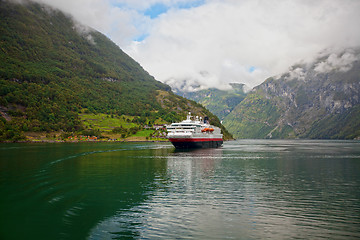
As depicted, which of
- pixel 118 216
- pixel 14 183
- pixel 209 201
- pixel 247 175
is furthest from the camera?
pixel 247 175

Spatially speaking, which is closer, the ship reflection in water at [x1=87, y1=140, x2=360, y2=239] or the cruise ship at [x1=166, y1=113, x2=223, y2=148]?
the ship reflection in water at [x1=87, y1=140, x2=360, y2=239]

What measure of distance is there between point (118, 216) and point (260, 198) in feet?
62.4

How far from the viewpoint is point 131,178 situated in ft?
171

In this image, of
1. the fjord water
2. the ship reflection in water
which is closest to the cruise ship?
the fjord water

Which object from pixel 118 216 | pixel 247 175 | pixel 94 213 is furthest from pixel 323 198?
pixel 94 213

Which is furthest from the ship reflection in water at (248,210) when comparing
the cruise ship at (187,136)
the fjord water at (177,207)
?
the cruise ship at (187,136)

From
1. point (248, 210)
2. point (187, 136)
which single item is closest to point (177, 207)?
point (248, 210)

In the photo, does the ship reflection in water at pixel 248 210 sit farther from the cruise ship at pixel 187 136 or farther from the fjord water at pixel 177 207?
the cruise ship at pixel 187 136

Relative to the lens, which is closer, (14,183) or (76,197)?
(76,197)

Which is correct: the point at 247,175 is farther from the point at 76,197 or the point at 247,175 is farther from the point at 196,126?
the point at 196,126

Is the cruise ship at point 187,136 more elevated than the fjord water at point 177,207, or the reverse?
the cruise ship at point 187,136

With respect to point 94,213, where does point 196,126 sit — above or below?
above

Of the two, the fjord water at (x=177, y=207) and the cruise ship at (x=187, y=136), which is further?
the cruise ship at (x=187, y=136)

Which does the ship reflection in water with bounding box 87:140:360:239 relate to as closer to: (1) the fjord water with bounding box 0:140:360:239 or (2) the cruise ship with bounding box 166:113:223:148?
(1) the fjord water with bounding box 0:140:360:239
